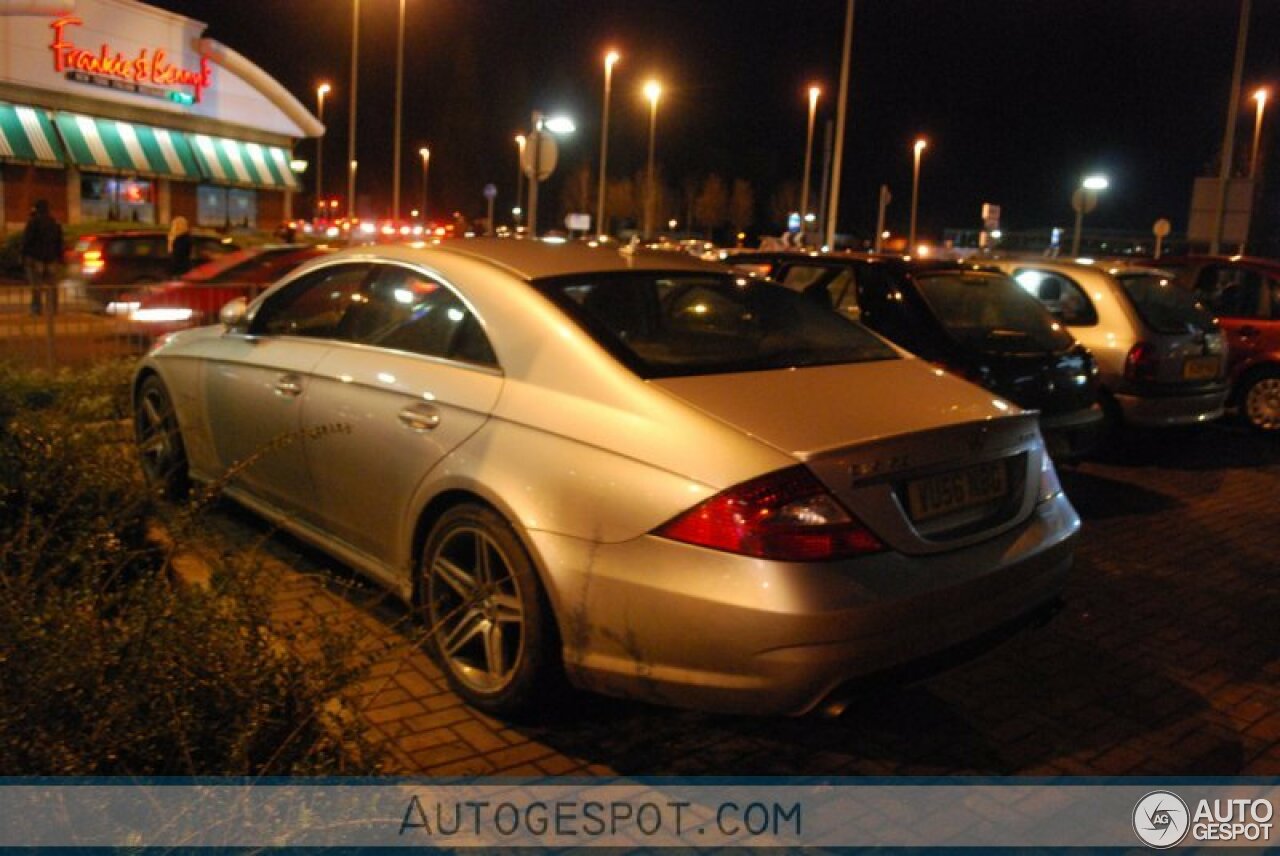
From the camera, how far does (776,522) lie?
3.33 metres

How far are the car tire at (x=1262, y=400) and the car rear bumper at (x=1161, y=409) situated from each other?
2195 millimetres

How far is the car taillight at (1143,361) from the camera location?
28.5 feet

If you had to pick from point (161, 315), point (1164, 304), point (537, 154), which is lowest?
point (161, 315)

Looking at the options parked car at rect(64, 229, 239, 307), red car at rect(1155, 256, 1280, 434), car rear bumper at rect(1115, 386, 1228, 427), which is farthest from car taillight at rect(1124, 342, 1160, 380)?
parked car at rect(64, 229, 239, 307)

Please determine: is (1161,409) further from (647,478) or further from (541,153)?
(541,153)

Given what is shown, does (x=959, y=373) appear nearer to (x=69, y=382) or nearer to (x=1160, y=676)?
(x=1160, y=676)

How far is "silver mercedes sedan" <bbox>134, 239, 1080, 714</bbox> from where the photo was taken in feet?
11.1

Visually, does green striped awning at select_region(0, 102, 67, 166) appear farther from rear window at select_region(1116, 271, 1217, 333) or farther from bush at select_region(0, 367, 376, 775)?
bush at select_region(0, 367, 376, 775)

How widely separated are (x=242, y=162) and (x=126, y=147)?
4586 mm

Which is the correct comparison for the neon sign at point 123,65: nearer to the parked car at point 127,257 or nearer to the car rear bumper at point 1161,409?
the parked car at point 127,257

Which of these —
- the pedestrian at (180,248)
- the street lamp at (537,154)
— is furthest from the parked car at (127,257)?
the street lamp at (537,154)

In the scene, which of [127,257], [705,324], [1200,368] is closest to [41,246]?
[127,257]

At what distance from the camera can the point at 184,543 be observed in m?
3.47

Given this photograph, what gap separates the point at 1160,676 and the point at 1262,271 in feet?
24.9
